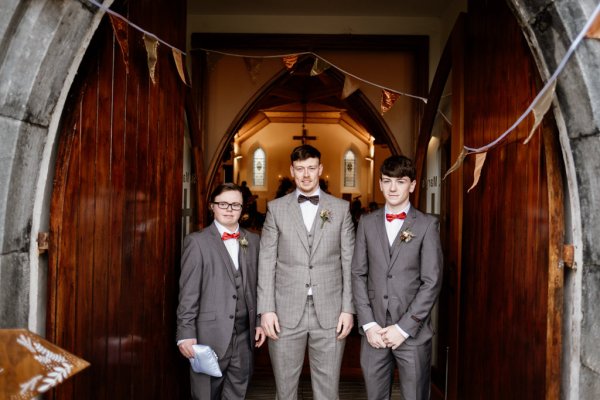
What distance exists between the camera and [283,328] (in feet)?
8.82

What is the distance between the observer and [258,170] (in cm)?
1945

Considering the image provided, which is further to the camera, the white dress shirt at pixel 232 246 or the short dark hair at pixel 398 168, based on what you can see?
the white dress shirt at pixel 232 246

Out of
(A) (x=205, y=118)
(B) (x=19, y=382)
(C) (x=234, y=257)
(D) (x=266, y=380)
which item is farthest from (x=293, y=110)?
(B) (x=19, y=382)

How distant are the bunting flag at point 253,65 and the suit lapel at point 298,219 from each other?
2.70 meters

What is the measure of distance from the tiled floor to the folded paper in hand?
5.13 ft

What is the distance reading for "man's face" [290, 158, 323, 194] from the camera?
104 inches

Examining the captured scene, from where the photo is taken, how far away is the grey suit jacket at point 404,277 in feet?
8.07

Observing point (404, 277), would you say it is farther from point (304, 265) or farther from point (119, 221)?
point (119, 221)

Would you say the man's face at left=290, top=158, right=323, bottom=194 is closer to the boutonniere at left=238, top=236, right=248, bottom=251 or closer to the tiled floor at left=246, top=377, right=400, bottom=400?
the boutonniere at left=238, top=236, right=248, bottom=251

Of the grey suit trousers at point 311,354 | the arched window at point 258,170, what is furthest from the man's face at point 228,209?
the arched window at point 258,170

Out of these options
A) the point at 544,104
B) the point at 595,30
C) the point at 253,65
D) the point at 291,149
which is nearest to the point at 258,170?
the point at 291,149

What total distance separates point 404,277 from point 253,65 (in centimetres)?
330

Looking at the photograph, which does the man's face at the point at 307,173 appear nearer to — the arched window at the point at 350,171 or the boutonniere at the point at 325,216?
the boutonniere at the point at 325,216

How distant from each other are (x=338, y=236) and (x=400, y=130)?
282 centimetres
